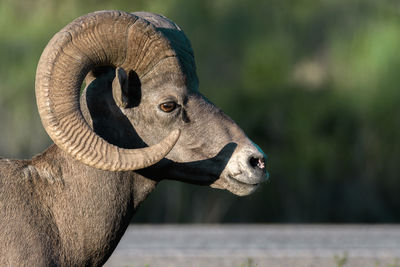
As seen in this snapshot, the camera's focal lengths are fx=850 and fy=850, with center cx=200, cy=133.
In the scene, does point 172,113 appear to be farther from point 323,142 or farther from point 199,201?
point 323,142

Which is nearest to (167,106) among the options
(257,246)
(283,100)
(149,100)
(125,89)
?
(149,100)

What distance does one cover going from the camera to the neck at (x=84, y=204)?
214 inches

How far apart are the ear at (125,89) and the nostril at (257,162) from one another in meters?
0.88

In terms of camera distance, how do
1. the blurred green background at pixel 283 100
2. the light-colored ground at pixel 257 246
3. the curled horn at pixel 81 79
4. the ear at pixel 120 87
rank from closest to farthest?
the curled horn at pixel 81 79
the ear at pixel 120 87
the light-colored ground at pixel 257 246
the blurred green background at pixel 283 100

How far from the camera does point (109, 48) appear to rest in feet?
18.3

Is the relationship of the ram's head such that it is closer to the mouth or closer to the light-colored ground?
the mouth

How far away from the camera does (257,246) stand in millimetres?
14852

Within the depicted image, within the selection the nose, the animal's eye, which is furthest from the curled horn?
the nose

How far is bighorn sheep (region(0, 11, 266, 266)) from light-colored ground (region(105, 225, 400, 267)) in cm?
482

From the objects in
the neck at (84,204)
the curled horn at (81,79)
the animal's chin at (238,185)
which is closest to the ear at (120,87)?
the curled horn at (81,79)

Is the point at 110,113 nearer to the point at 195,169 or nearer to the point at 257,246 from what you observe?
the point at 195,169

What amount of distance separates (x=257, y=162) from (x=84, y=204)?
3.83 feet

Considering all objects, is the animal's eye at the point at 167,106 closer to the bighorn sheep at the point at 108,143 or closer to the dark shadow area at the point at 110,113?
the bighorn sheep at the point at 108,143

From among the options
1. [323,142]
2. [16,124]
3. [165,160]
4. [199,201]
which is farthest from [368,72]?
[165,160]
